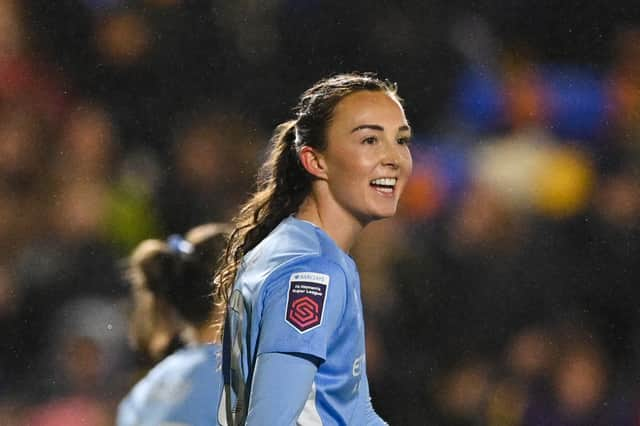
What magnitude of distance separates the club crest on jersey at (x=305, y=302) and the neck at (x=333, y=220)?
0.23 meters

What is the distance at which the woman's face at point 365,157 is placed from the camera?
2.01 meters

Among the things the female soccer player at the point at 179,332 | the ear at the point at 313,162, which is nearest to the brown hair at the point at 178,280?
the female soccer player at the point at 179,332

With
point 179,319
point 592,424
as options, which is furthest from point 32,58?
point 592,424

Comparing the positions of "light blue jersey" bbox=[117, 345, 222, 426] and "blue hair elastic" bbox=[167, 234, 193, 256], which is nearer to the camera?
"light blue jersey" bbox=[117, 345, 222, 426]

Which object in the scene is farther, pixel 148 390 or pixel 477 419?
pixel 477 419

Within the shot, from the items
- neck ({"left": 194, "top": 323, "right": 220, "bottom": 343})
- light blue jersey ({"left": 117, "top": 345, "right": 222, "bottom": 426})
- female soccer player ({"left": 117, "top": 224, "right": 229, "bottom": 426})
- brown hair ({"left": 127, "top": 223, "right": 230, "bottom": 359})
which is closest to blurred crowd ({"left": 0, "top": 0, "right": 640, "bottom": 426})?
female soccer player ({"left": 117, "top": 224, "right": 229, "bottom": 426})

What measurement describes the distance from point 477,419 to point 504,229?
2.56ft

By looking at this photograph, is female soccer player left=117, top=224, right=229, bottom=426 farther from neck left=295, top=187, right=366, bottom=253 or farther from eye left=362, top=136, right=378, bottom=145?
eye left=362, top=136, right=378, bottom=145

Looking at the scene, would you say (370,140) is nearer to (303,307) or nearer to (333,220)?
(333,220)

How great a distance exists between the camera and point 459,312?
4383 mm

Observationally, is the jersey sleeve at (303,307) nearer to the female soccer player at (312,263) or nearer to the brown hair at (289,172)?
the female soccer player at (312,263)

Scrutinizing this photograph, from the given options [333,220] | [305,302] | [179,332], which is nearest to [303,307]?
[305,302]

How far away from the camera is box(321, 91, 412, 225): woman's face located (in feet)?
6.58

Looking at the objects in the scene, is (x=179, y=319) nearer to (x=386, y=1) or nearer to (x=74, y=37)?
(x=74, y=37)
